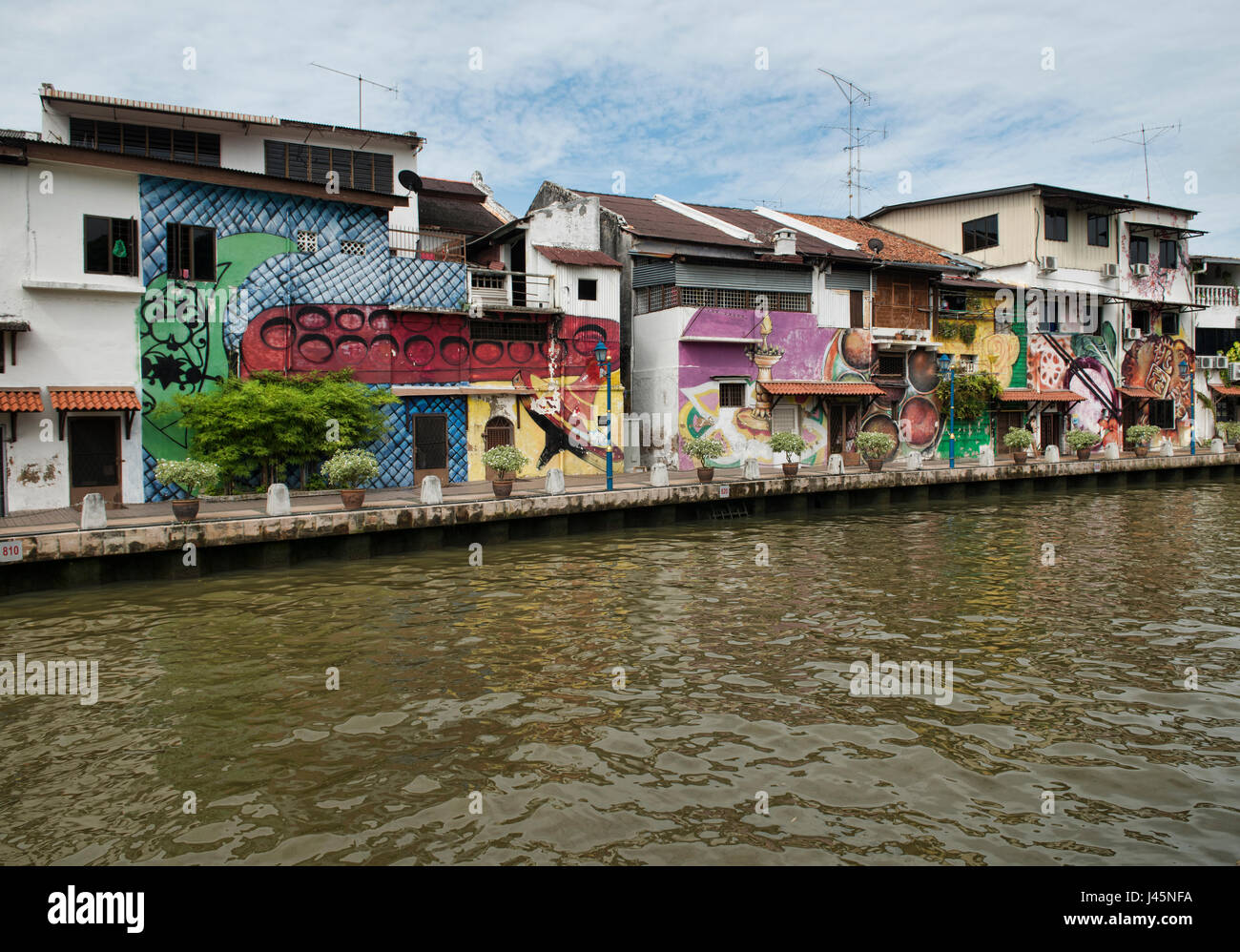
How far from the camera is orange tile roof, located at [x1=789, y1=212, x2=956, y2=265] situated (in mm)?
34312

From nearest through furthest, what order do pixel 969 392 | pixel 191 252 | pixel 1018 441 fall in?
pixel 191 252 → pixel 1018 441 → pixel 969 392

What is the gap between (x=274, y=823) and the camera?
5.80 m

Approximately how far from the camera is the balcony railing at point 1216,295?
42.8m

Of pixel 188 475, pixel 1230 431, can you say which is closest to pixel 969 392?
pixel 1230 431

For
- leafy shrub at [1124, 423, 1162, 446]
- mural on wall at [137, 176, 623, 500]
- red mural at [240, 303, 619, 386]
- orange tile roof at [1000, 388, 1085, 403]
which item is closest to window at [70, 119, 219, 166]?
mural on wall at [137, 176, 623, 500]

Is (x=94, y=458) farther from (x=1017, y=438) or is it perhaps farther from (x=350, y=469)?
(x=1017, y=438)

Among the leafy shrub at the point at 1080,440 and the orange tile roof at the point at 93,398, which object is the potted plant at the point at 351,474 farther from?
the leafy shrub at the point at 1080,440

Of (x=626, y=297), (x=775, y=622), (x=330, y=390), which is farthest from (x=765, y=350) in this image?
(x=775, y=622)

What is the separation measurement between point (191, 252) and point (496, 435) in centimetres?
925

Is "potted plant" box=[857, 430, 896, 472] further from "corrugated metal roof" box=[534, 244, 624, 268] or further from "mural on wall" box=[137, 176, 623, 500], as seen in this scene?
"corrugated metal roof" box=[534, 244, 624, 268]

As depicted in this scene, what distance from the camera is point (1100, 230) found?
38594mm

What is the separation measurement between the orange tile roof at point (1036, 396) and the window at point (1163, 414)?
23.1 feet
